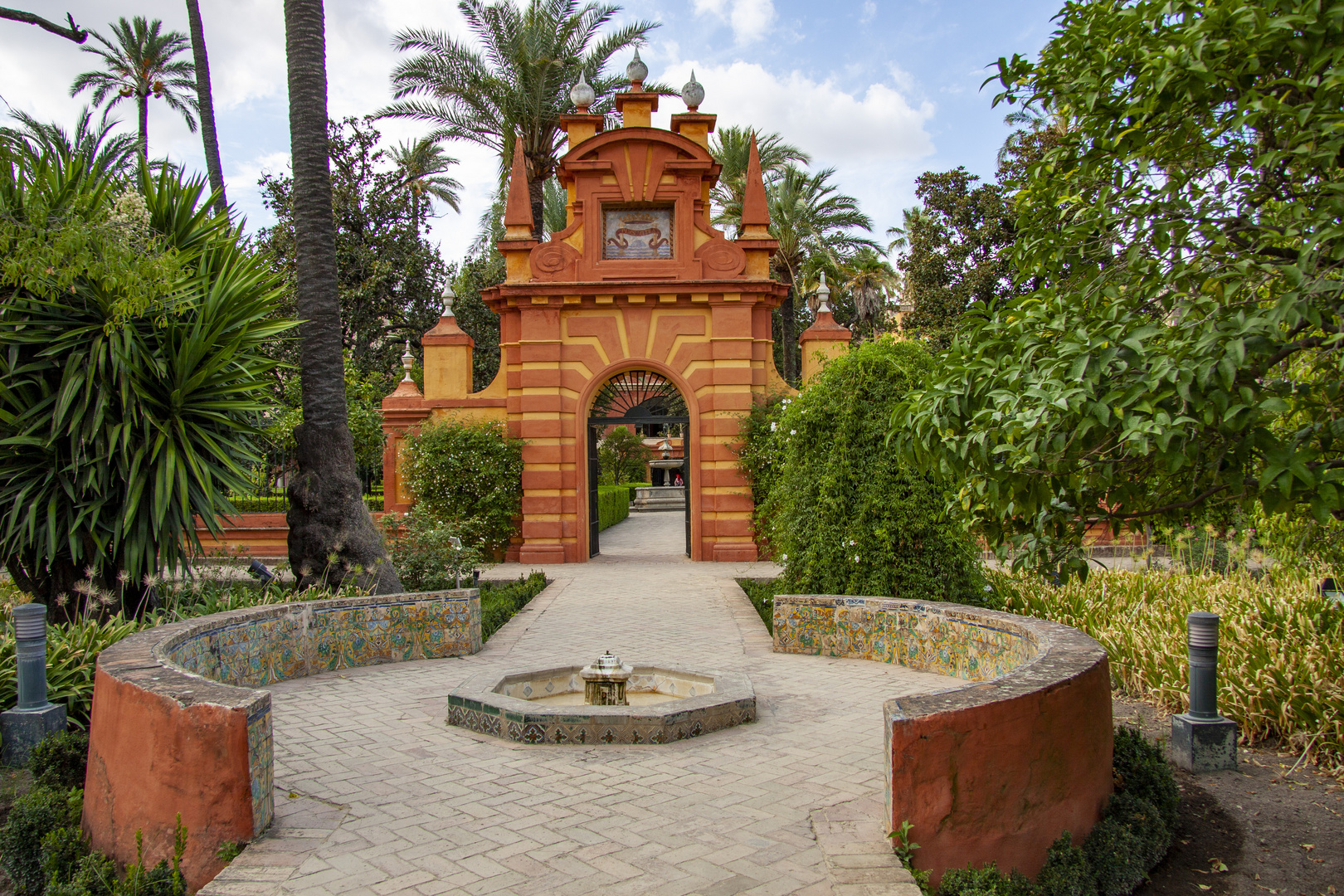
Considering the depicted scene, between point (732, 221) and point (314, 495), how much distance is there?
74.5 ft

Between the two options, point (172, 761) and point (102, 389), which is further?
point (102, 389)

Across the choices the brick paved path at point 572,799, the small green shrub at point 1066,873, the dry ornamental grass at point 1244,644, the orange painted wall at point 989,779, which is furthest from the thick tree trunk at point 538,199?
the small green shrub at point 1066,873

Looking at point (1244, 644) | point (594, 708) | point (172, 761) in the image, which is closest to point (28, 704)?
point (172, 761)

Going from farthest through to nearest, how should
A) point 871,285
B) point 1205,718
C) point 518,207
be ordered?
point 871,285, point 518,207, point 1205,718

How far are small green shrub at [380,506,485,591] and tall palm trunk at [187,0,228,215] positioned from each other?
10.8 metres

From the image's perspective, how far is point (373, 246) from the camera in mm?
26734

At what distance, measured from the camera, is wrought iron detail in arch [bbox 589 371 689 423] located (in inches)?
666

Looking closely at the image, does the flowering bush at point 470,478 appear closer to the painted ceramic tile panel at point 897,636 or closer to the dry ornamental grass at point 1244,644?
the painted ceramic tile panel at point 897,636

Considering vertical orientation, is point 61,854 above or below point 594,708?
below

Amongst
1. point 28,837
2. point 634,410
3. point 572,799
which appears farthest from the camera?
point 634,410

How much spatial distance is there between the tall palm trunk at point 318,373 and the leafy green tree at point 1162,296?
25.5 feet

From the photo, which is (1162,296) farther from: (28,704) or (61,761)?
(28,704)

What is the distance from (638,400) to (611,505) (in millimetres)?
8905

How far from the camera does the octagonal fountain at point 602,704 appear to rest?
550cm
